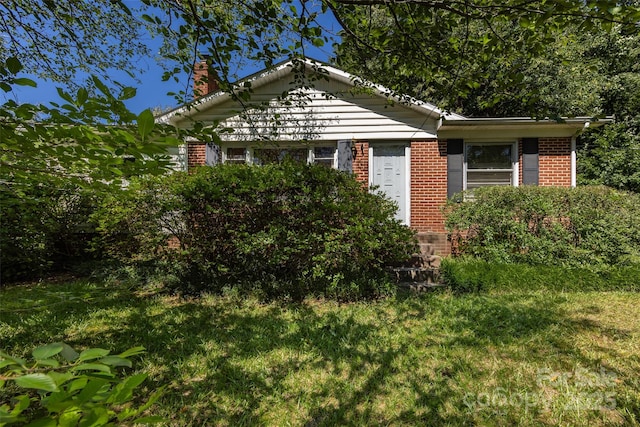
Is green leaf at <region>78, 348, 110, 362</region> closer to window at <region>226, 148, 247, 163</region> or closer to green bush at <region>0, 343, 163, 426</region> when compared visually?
green bush at <region>0, 343, 163, 426</region>

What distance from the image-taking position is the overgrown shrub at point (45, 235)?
5914 millimetres

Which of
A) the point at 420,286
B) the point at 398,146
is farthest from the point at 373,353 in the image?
the point at 398,146

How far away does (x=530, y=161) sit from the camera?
797 cm

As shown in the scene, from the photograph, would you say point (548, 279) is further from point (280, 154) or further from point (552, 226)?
point (280, 154)

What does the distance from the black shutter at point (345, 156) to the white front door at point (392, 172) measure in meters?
0.67

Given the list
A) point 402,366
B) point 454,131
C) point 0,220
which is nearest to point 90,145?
point 402,366

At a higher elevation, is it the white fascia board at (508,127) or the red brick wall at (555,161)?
the white fascia board at (508,127)

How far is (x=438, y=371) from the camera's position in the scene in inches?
110

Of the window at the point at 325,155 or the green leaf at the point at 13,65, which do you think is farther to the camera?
the window at the point at 325,155

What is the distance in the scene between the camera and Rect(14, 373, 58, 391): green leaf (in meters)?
0.69

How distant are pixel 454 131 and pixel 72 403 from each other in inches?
347

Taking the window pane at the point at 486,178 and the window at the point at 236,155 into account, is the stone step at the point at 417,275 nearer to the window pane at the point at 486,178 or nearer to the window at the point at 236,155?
the window pane at the point at 486,178

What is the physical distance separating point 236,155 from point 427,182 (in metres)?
5.38

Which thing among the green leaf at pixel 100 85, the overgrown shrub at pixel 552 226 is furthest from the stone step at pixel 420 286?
the green leaf at pixel 100 85
